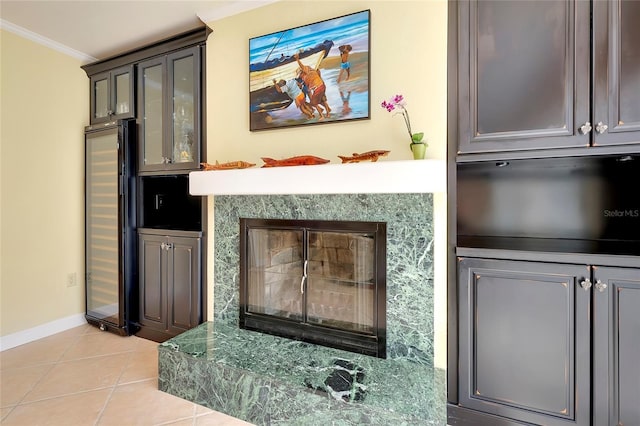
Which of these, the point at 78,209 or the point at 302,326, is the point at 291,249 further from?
the point at 78,209

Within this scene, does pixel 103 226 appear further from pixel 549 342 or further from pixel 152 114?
pixel 549 342

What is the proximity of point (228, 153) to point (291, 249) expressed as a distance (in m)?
0.88

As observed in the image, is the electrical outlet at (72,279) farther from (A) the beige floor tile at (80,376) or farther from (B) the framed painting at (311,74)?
(B) the framed painting at (311,74)

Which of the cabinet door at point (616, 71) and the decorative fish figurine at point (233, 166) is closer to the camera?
the cabinet door at point (616, 71)

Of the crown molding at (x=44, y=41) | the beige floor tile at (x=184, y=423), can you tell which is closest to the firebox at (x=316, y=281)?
the beige floor tile at (x=184, y=423)

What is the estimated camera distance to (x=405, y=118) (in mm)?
1823

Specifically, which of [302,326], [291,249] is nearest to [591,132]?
[291,249]

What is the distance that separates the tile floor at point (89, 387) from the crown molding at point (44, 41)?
264cm

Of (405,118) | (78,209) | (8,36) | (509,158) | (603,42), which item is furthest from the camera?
(78,209)

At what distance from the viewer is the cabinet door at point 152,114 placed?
8.90ft

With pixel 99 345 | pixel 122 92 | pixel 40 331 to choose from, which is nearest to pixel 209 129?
pixel 122 92

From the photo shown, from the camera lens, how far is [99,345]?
107 inches

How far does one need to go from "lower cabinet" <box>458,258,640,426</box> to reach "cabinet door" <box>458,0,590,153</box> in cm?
62

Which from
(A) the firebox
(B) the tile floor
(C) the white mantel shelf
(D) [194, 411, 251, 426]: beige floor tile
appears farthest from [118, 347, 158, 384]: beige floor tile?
(C) the white mantel shelf
